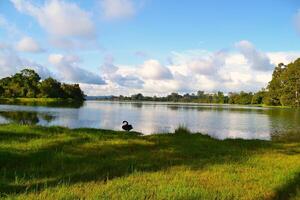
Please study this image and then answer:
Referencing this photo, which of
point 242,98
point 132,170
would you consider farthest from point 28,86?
point 132,170

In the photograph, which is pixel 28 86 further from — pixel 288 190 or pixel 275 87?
pixel 288 190

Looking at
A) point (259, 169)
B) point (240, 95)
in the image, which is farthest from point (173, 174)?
point (240, 95)

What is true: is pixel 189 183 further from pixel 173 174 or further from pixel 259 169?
pixel 259 169

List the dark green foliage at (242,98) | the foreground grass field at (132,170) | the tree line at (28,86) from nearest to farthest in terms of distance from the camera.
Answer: the foreground grass field at (132,170), the tree line at (28,86), the dark green foliage at (242,98)

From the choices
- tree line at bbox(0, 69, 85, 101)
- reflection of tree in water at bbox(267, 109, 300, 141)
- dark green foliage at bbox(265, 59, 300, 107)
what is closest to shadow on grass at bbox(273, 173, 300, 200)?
reflection of tree in water at bbox(267, 109, 300, 141)

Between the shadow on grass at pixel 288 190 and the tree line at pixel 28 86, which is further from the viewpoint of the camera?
the tree line at pixel 28 86

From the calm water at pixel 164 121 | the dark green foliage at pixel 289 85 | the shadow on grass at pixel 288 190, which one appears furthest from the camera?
the dark green foliage at pixel 289 85

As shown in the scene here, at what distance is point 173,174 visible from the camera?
10.8 metres

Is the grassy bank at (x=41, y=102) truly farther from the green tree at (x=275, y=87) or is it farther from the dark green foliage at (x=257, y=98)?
the dark green foliage at (x=257, y=98)

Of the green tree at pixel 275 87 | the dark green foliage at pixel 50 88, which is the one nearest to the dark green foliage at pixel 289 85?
the green tree at pixel 275 87

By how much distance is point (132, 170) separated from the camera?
11.1 meters

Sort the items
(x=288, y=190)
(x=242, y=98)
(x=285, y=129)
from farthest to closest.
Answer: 1. (x=242, y=98)
2. (x=285, y=129)
3. (x=288, y=190)

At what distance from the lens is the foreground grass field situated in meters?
8.65

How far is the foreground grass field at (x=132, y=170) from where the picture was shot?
8648 millimetres
